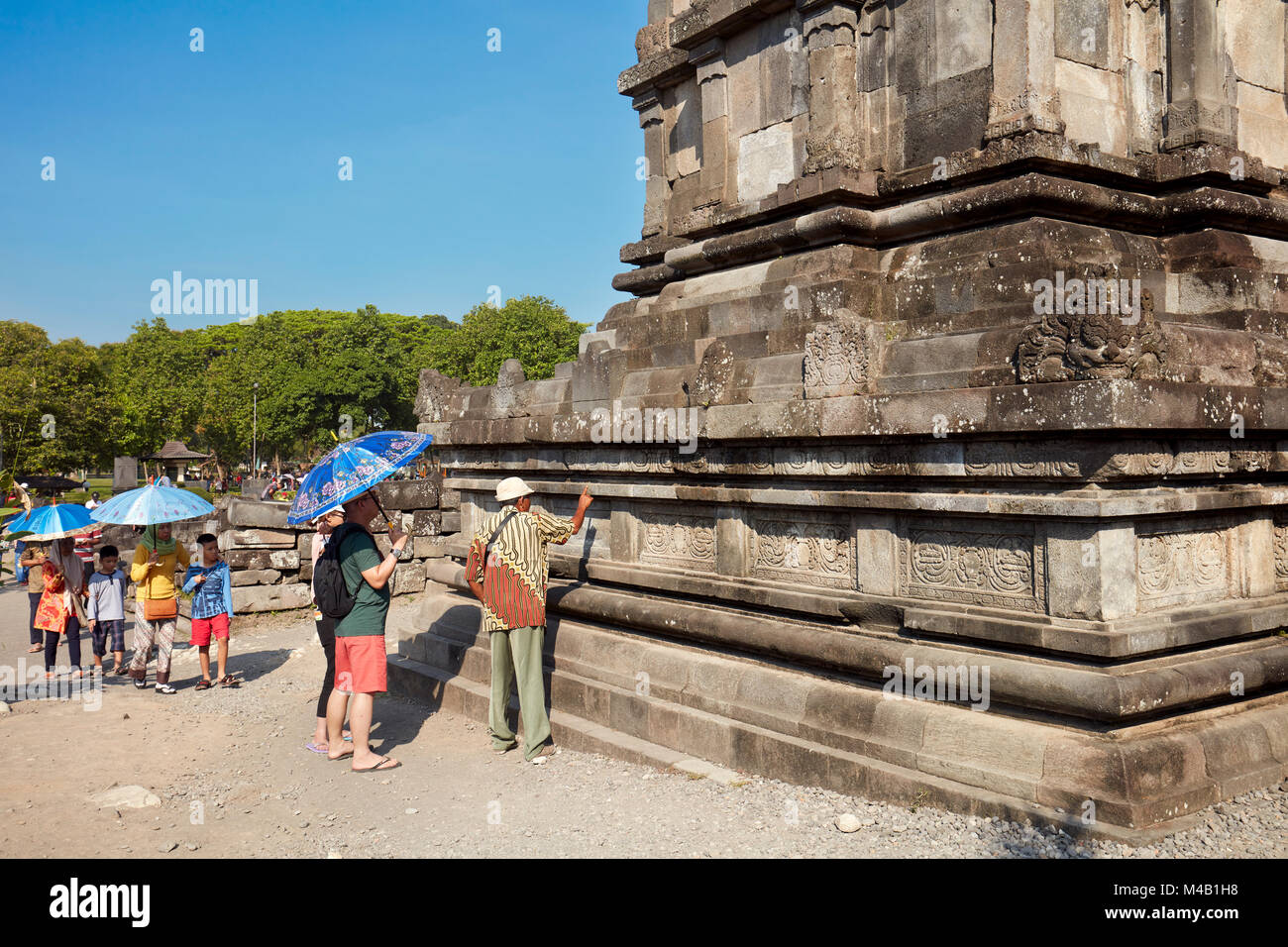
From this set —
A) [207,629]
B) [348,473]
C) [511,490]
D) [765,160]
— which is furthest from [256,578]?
[765,160]

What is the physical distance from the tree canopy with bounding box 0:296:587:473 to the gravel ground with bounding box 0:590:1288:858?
38.3 meters

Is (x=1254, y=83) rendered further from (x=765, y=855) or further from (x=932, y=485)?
(x=765, y=855)

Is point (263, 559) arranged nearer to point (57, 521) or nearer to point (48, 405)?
point (57, 521)

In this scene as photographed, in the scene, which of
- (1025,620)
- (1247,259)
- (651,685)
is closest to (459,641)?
(651,685)

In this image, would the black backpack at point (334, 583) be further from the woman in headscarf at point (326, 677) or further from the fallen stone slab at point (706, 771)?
the fallen stone slab at point (706, 771)

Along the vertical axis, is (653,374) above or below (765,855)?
above

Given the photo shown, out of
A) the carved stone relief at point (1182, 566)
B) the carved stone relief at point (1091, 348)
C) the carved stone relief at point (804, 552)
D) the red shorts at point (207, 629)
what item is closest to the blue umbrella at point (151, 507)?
the red shorts at point (207, 629)

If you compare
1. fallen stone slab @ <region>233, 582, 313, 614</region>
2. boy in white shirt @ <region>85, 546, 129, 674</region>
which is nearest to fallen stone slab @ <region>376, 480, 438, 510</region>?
fallen stone slab @ <region>233, 582, 313, 614</region>

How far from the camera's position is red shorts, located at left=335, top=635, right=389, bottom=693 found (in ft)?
22.5

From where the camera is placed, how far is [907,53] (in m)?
6.94

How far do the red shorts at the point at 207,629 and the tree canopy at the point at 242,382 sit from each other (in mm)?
35610

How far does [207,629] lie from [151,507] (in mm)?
1524

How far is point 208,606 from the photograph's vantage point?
10086mm

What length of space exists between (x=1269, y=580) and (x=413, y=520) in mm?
12897
